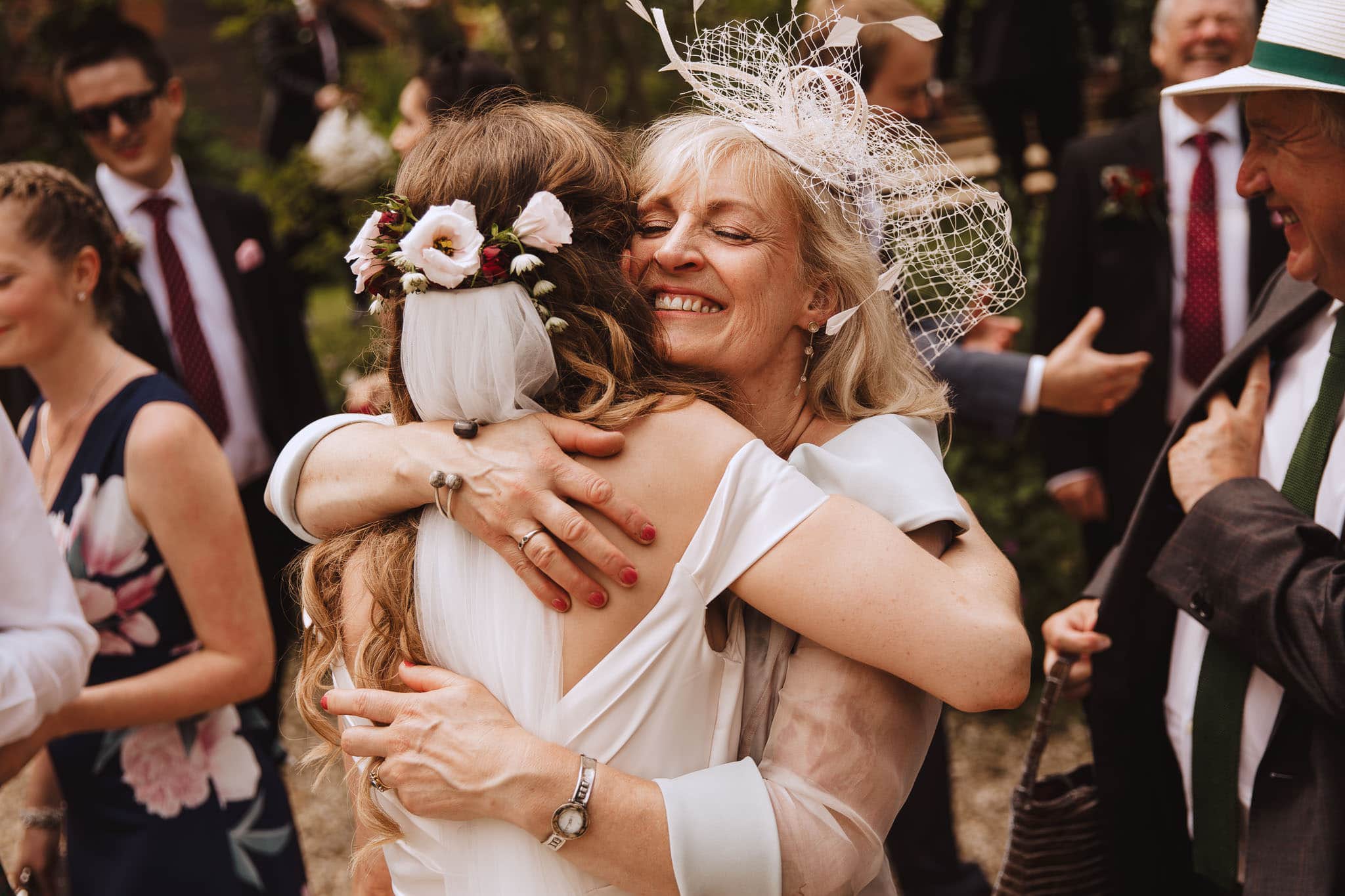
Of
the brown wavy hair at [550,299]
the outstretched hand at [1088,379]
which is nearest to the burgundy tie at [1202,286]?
the outstretched hand at [1088,379]

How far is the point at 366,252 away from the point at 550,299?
0.30m

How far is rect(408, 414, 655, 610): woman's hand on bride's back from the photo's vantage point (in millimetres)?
1791

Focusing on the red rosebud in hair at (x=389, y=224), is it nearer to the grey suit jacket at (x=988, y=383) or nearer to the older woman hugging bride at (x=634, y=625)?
the older woman hugging bride at (x=634, y=625)

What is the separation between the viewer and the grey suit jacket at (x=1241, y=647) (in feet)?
7.26

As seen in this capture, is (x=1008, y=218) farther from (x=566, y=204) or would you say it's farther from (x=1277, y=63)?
(x=566, y=204)

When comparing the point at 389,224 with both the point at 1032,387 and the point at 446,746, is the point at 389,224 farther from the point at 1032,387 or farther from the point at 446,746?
the point at 1032,387

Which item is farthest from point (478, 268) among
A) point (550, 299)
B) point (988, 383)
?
point (988, 383)

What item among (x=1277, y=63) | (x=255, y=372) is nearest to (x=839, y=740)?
(x=1277, y=63)

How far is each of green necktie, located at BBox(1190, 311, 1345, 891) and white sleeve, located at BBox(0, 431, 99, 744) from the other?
2343 millimetres

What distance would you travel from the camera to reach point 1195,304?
14.0 ft

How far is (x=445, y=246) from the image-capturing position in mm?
1774

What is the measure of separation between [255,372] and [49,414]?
1.69 metres

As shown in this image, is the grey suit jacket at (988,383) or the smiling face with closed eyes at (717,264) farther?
the grey suit jacket at (988,383)

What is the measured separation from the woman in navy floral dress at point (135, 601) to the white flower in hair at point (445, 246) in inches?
57.2
